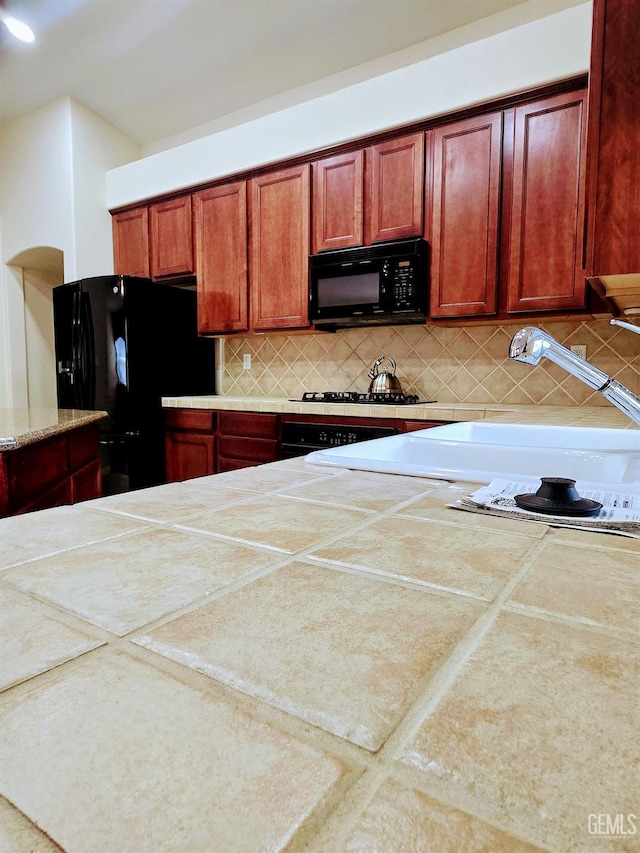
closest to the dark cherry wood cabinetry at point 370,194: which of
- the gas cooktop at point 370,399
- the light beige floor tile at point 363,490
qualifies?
the gas cooktop at point 370,399

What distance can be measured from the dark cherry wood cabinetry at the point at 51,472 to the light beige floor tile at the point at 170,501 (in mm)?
930

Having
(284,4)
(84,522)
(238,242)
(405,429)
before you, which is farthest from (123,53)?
(84,522)

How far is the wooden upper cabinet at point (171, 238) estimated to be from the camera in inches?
145

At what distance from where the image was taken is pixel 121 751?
0.25 metres

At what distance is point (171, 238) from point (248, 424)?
1.60 m

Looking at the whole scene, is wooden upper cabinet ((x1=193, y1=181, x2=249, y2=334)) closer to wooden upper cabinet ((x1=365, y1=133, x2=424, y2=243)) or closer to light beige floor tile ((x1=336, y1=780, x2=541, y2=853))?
wooden upper cabinet ((x1=365, y1=133, x2=424, y2=243))

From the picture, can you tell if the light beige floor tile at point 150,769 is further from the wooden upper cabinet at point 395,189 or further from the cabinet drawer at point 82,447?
the wooden upper cabinet at point 395,189

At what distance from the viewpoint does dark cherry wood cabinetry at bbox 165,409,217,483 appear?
3.35 meters

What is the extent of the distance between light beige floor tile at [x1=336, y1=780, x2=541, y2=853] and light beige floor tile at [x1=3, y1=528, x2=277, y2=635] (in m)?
Answer: 0.22

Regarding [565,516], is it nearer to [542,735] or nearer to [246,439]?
[542,735]

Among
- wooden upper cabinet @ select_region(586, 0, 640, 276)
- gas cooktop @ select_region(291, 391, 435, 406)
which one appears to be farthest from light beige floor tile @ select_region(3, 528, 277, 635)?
gas cooktop @ select_region(291, 391, 435, 406)

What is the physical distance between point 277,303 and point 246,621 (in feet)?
10.1

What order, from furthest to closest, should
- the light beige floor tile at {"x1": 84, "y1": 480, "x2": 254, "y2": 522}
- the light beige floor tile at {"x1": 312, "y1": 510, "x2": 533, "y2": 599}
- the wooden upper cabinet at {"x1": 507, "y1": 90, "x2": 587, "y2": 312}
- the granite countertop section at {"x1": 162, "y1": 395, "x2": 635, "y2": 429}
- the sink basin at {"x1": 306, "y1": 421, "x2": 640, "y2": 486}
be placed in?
1. the wooden upper cabinet at {"x1": 507, "y1": 90, "x2": 587, "y2": 312}
2. the granite countertop section at {"x1": 162, "y1": 395, "x2": 635, "y2": 429}
3. the sink basin at {"x1": 306, "y1": 421, "x2": 640, "y2": 486}
4. the light beige floor tile at {"x1": 84, "y1": 480, "x2": 254, "y2": 522}
5. the light beige floor tile at {"x1": 312, "y1": 510, "x2": 533, "y2": 599}

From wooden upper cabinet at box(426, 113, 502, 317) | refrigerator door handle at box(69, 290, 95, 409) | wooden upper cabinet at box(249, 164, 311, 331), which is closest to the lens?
wooden upper cabinet at box(426, 113, 502, 317)
